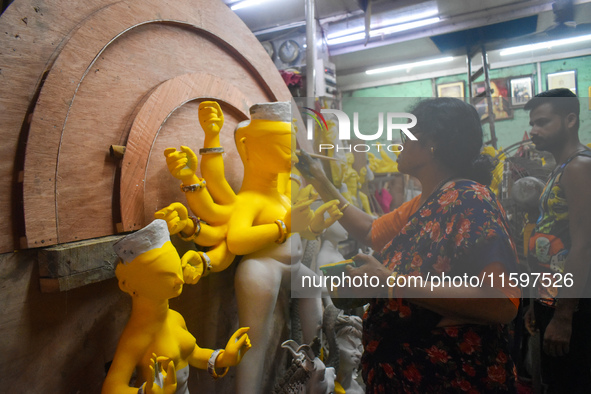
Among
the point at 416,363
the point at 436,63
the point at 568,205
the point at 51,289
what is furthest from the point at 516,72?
the point at 51,289

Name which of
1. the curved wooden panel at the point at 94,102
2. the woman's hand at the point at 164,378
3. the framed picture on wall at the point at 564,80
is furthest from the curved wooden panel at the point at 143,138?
the framed picture on wall at the point at 564,80

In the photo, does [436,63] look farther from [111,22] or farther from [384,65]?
[111,22]

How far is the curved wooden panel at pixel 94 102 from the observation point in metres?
1.05

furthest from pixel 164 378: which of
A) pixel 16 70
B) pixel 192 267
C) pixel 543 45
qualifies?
pixel 543 45

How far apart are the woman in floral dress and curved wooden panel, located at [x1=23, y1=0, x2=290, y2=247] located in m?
0.94

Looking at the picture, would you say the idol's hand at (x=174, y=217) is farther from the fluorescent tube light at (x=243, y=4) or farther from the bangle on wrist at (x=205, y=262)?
the fluorescent tube light at (x=243, y=4)

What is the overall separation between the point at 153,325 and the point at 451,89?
1.35m

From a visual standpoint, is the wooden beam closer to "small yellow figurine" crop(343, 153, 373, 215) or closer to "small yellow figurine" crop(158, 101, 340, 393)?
"small yellow figurine" crop(158, 101, 340, 393)

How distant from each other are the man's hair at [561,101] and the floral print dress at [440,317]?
0.46m

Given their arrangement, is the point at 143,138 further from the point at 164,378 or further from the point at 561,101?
the point at 561,101

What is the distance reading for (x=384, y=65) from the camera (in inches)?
71.2

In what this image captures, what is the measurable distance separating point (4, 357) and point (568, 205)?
185 cm

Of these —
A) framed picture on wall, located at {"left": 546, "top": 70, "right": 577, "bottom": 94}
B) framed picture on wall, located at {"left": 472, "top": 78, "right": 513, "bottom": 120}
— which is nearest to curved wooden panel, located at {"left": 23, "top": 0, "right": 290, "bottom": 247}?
framed picture on wall, located at {"left": 472, "top": 78, "right": 513, "bottom": 120}

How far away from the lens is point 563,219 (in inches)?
49.1
